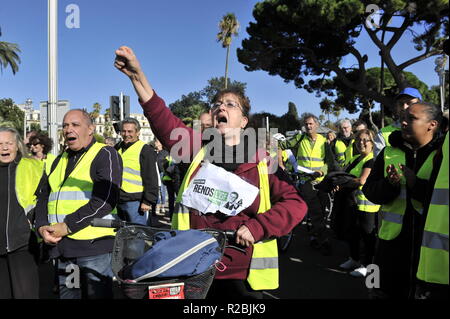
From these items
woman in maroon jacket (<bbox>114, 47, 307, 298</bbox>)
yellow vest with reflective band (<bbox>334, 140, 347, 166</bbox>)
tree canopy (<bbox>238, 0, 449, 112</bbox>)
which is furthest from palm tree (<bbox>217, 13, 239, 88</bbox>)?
woman in maroon jacket (<bbox>114, 47, 307, 298</bbox>)

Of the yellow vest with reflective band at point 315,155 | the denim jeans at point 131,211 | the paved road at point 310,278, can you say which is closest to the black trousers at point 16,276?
the paved road at point 310,278

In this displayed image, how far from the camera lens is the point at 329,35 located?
21094 mm

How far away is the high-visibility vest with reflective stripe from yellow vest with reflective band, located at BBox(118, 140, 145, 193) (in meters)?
1.83

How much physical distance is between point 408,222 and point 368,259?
7.86 feet

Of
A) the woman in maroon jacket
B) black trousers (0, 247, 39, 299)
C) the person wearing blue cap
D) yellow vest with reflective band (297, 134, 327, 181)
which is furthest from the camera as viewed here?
yellow vest with reflective band (297, 134, 327, 181)

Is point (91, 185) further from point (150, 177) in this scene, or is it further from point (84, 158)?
point (150, 177)

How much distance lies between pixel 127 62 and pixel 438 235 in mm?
1603

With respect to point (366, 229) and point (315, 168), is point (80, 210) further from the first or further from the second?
point (315, 168)

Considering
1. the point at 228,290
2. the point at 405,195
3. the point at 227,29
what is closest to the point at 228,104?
the point at 228,290

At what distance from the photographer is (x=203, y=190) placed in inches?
72.7

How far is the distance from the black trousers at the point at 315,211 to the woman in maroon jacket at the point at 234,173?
420 centimetres

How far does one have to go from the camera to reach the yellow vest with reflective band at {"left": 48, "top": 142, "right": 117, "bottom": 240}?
104 inches

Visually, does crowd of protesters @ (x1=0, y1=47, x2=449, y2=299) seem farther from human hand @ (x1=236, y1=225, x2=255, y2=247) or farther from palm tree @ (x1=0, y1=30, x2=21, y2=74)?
palm tree @ (x1=0, y1=30, x2=21, y2=74)

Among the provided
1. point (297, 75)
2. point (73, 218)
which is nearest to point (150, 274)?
point (73, 218)
